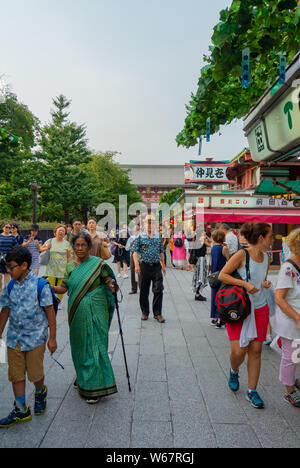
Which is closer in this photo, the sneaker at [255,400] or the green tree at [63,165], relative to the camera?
the sneaker at [255,400]

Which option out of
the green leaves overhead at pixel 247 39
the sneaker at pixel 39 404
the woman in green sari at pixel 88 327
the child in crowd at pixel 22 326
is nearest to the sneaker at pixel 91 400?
the woman in green sari at pixel 88 327

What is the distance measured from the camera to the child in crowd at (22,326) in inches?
101

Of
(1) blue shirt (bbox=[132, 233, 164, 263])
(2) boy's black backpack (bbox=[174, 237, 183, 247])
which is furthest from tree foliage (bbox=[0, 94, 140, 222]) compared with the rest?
(1) blue shirt (bbox=[132, 233, 164, 263])

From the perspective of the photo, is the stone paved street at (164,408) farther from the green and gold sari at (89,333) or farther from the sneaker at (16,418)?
the green and gold sari at (89,333)

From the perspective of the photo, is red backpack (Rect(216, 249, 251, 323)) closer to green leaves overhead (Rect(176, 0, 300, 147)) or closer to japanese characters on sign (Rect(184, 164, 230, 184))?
green leaves overhead (Rect(176, 0, 300, 147))

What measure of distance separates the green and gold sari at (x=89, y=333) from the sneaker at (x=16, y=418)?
471mm

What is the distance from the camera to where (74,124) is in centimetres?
3300

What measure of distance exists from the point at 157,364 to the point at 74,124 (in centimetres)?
3263

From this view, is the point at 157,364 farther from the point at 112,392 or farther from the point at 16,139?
the point at 16,139

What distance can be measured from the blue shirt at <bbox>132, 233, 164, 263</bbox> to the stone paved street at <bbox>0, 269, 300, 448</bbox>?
4.80 feet

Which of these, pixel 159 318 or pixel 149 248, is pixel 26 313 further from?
pixel 159 318

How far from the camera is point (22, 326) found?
8.54 ft

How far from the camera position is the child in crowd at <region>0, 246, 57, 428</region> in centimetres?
257

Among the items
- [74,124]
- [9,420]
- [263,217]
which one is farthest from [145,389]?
[74,124]
